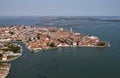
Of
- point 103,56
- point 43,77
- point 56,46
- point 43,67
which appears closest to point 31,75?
point 43,77

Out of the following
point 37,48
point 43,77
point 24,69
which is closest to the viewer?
point 43,77

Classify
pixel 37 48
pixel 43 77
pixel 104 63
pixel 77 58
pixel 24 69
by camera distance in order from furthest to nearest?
pixel 37 48 → pixel 77 58 → pixel 104 63 → pixel 24 69 → pixel 43 77

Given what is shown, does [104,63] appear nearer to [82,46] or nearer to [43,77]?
[43,77]

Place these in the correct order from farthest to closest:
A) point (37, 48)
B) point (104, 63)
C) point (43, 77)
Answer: point (37, 48)
point (104, 63)
point (43, 77)

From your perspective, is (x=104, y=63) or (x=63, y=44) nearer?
(x=104, y=63)

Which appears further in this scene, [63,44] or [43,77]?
[63,44]

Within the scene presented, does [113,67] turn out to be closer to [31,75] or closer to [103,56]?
[103,56]

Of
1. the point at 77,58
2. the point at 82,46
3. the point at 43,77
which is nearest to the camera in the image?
the point at 43,77

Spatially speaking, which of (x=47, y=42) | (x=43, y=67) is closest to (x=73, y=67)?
(x=43, y=67)

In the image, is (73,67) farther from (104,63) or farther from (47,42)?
(47,42)
